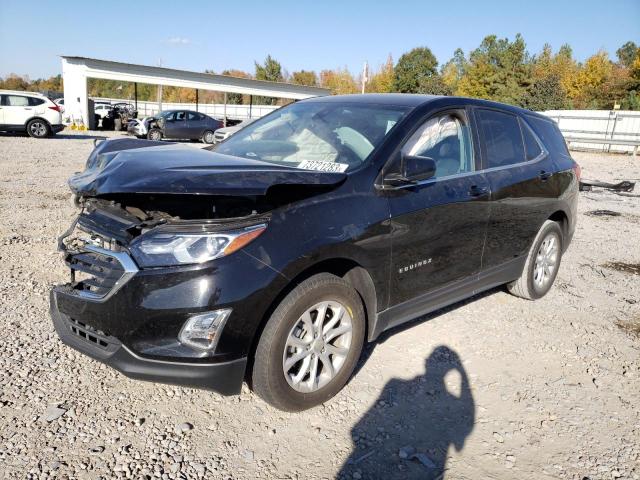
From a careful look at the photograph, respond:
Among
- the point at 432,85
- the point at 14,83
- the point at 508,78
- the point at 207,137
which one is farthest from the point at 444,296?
the point at 14,83

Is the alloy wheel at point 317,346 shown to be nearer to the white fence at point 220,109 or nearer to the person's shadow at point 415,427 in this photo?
the person's shadow at point 415,427

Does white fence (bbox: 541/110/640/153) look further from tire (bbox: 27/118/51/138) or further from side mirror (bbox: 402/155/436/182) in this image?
side mirror (bbox: 402/155/436/182)

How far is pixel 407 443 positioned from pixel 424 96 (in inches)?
101

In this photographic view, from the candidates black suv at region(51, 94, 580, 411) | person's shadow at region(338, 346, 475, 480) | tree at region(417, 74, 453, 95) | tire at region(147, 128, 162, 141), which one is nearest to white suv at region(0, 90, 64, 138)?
tire at region(147, 128, 162, 141)

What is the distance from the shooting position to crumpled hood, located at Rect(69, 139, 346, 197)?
2.40 m

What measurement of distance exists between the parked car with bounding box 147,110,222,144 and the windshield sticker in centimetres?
2038

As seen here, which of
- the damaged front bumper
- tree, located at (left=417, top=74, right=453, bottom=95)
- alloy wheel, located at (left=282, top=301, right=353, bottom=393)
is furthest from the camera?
tree, located at (left=417, top=74, right=453, bottom=95)

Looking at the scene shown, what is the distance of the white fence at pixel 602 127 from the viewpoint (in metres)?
26.8

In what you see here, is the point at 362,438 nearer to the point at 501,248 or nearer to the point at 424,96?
the point at 501,248

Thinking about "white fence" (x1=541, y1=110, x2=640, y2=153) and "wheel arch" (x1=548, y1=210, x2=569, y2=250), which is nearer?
"wheel arch" (x1=548, y1=210, x2=569, y2=250)

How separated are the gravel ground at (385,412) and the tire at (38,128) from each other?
18063 mm

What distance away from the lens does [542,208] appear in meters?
4.54

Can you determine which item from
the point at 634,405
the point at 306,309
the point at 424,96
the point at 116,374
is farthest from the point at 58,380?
the point at 634,405

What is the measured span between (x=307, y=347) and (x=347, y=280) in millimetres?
462
